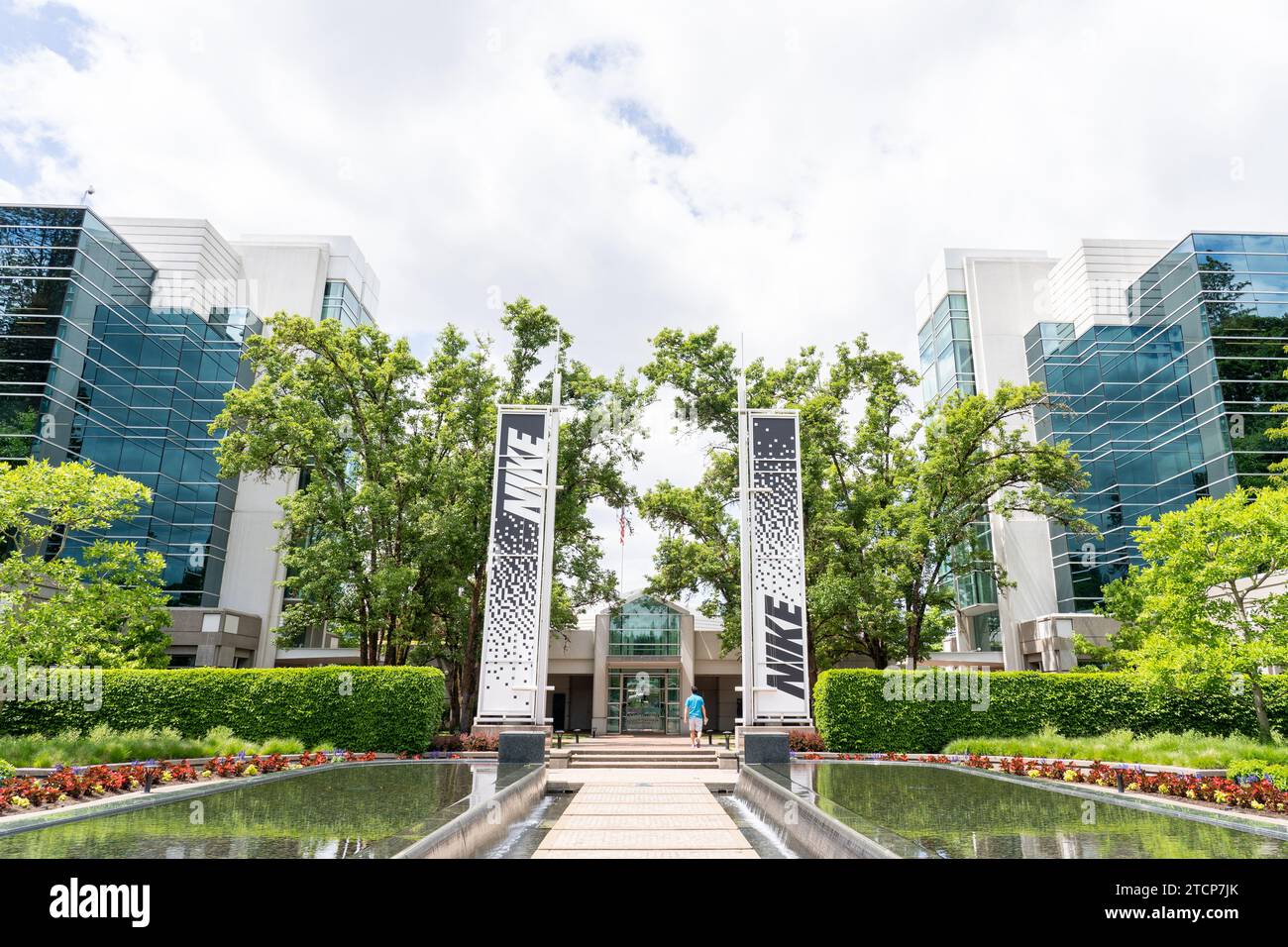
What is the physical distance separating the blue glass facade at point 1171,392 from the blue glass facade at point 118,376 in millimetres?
37339

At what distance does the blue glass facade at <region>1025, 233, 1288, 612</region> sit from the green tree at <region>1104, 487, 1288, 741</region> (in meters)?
14.5

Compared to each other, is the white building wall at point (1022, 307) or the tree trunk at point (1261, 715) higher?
the white building wall at point (1022, 307)

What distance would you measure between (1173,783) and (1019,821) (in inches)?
173

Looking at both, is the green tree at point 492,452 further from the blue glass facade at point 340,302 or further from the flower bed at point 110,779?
the blue glass facade at point 340,302

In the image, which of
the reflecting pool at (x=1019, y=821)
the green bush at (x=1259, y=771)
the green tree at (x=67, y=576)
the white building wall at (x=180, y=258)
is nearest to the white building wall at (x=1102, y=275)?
the green bush at (x=1259, y=771)

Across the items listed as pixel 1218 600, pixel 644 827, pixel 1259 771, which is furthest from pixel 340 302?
pixel 1259 771

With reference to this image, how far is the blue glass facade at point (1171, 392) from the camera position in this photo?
92.7 ft

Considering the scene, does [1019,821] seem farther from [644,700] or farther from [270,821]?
[644,700]

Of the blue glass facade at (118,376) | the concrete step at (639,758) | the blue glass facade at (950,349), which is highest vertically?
the blue glass facade at (950,349)

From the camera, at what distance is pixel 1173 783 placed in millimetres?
9625

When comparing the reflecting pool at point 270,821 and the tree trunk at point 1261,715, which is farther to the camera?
the tree trunk at point 1261,715

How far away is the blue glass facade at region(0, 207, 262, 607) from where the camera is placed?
27828 millimetres
